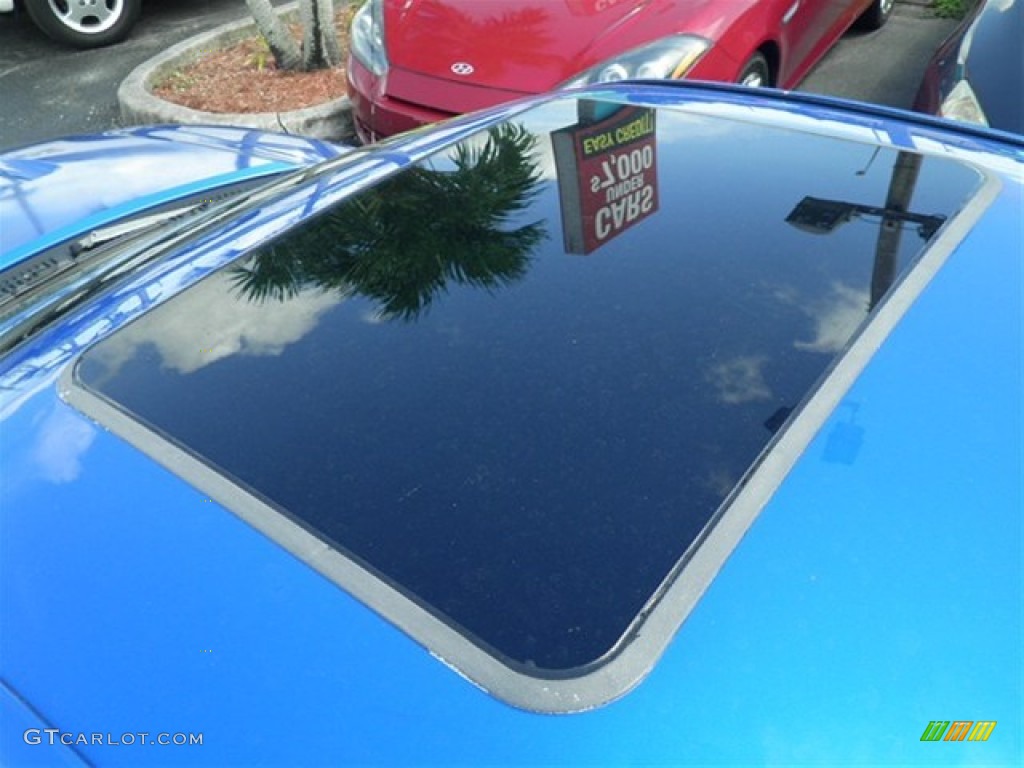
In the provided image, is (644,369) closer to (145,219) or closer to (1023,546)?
(1023,546)

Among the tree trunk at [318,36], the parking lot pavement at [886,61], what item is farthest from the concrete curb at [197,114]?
the parking lot pavement at [886,61]

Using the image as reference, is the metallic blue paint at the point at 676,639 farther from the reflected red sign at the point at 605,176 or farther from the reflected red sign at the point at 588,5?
the reflected red sign at the point at 588,5

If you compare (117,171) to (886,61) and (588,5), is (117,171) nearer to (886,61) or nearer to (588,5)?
(588,5)

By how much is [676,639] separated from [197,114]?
451cm

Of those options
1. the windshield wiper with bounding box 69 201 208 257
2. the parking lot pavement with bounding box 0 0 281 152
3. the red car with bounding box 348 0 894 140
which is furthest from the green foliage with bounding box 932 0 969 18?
the windshield wiper with bounding box 69 201 208 257

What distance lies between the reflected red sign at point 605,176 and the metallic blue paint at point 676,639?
515mm

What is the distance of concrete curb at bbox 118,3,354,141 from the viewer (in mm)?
4480

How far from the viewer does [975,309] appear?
3.96 ft

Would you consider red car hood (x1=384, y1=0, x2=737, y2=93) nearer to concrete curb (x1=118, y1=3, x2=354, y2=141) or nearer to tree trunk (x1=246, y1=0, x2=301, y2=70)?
concrete curb (x1=118, y1=3, x2=354, y2=141)

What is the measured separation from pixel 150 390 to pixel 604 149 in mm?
977

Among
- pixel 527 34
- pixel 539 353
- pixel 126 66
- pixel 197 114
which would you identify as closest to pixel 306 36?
pixel 197 114

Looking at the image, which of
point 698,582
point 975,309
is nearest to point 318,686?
point 698,582

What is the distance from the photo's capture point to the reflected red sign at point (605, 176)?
4.74 feet

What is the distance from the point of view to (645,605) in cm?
88
